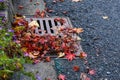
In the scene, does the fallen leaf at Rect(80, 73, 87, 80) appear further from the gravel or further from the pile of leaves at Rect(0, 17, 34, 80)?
the pile of leaves at Rect(0, 17, 34, 80)

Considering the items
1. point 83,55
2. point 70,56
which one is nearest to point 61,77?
point 70,56

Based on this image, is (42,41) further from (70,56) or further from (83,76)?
(83,76)

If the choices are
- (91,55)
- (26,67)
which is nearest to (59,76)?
(26,67)

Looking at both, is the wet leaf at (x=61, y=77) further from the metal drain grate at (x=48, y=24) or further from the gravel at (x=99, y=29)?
the metal drain grate at (x=48, y=24)

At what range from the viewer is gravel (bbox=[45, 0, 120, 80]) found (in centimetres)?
372

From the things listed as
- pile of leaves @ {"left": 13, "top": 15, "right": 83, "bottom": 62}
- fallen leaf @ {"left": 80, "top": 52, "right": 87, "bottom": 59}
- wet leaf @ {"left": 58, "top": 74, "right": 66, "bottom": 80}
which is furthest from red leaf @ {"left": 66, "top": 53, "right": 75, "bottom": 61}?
wet leaf @ {"left": 58, "top": 74, "right": 66, "bottom": 80}

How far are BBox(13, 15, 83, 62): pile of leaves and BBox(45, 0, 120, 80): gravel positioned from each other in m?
0.23

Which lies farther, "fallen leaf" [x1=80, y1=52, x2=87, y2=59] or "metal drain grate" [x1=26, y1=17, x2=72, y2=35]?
"metal drain grate" [x1=26, y1=17, x2=72, y2=35]

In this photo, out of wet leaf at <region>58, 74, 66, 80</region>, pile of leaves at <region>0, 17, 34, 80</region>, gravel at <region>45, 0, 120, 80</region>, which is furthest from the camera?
gravel at <region>45, 0, 120, 80</region>

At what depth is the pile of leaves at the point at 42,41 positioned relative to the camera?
3.74 meters

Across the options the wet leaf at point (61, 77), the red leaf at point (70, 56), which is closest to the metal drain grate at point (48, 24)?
the red leaf at point (70, 56)

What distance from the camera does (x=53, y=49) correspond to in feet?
12.5

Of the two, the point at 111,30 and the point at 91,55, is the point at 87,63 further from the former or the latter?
the point at 111,30

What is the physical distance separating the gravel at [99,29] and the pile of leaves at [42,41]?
228mm
